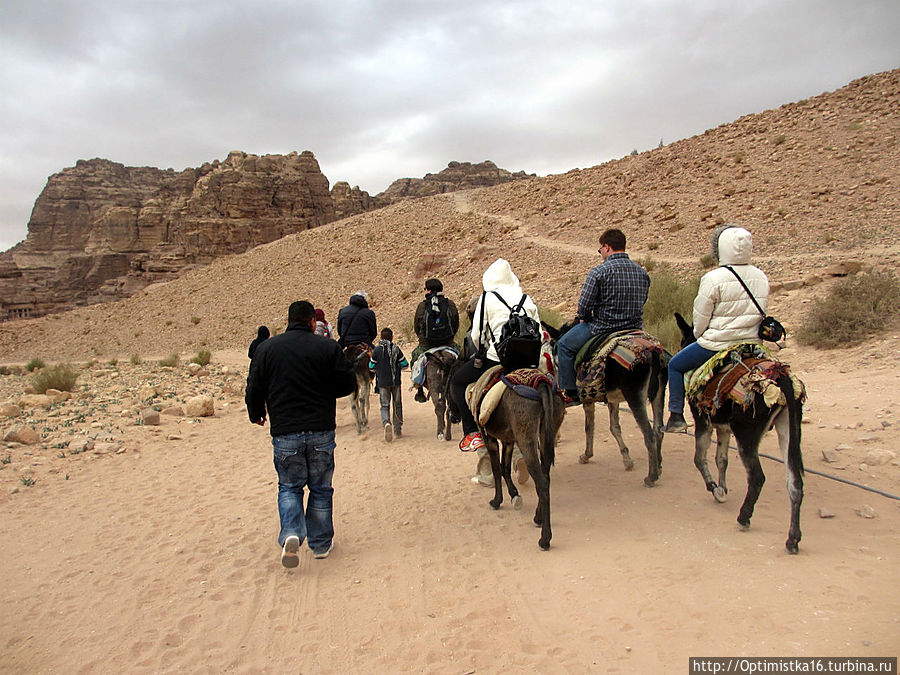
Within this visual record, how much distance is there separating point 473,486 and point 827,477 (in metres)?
3.99

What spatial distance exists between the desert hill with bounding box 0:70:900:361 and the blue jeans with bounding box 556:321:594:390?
32.1 feet

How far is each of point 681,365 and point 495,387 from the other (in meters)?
1.86

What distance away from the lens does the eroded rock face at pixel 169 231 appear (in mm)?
72688

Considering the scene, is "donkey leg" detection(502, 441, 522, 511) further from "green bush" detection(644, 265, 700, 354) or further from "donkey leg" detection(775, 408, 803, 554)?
"green bush" detection(644, 265, 700, 354)

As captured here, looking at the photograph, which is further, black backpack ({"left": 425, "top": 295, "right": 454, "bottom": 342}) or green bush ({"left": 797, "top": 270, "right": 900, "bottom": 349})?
green bush ({"left": 797, "top": 270, "right": 900, "bottom": 349})

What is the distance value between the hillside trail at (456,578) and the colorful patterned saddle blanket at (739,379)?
1217mm

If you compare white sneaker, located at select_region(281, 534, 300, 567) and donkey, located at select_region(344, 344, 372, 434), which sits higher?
donkey, located at select_region(344, 344, 372, 434)

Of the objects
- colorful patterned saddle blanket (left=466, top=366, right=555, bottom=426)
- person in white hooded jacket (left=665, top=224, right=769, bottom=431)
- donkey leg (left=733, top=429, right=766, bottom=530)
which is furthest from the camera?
colorful patterned saddle blanket (left=466, top=366, right=555, bottom=426)

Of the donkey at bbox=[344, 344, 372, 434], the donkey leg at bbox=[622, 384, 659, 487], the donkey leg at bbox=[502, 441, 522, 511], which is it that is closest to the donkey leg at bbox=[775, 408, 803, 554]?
the donkey leg at bbox=[622, 384, 659, 487]

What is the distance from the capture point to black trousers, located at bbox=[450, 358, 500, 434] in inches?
250

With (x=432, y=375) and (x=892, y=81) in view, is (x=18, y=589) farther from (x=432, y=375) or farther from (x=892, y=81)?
(x=892, y=81)

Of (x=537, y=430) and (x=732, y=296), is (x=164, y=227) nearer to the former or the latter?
(x=537, y=430)

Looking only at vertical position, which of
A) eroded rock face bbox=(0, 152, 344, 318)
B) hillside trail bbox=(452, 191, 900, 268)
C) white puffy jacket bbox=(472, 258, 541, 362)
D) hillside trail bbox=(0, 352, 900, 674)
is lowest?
hillside trail bbox=(0, 352, 900, 674)

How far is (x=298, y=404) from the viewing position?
5227 mm
